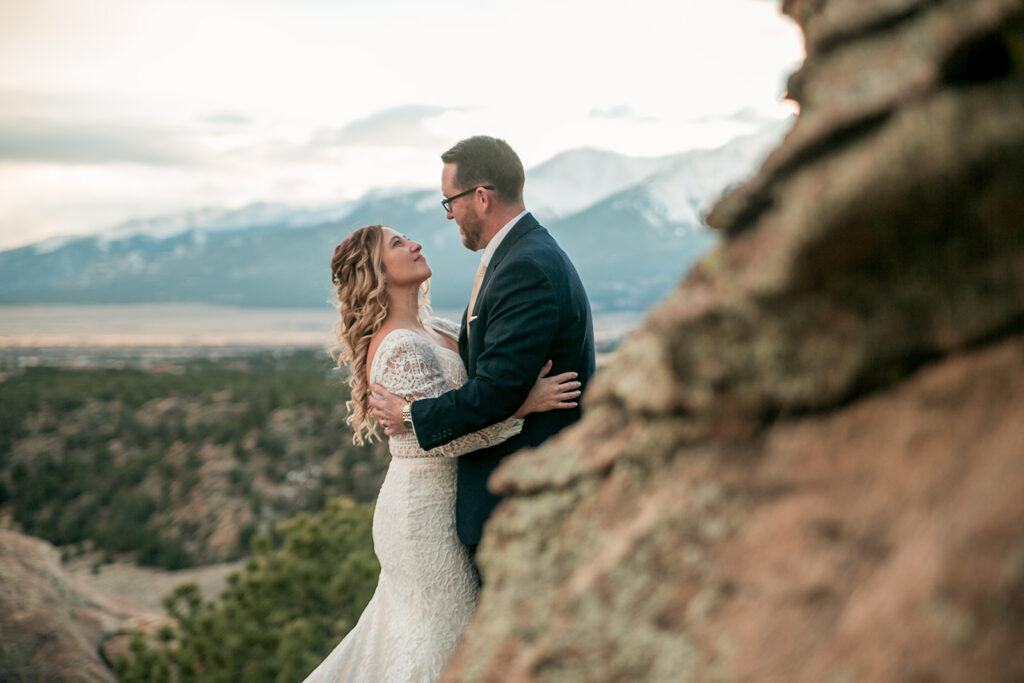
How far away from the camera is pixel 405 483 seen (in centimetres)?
390

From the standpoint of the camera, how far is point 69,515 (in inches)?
960

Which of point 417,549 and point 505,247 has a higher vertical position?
point 505,247

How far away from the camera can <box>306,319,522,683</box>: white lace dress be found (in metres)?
3.79

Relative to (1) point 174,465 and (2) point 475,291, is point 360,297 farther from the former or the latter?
(1) point 174,465

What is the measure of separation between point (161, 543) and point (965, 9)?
23.4 metres

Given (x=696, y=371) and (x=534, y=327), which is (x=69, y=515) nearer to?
(x=534, y=327)

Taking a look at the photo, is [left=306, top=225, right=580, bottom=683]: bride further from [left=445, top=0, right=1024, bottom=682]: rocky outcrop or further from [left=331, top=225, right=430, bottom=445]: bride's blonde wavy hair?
[left=445, top=0, right=1024, bottom=682]: rocky outcrop

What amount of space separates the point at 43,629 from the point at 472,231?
21.7 feet

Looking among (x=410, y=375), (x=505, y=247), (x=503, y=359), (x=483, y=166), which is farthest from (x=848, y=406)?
(x=483, y=166)

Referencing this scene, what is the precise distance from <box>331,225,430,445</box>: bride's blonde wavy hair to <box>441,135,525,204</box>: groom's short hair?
0.56m

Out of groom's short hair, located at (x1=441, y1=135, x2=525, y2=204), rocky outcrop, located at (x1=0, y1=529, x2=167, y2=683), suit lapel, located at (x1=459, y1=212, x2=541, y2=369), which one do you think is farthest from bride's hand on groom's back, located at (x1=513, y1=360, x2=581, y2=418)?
rocky outcrop, located at (x1=0, y1=529, x2=167, y2=683)

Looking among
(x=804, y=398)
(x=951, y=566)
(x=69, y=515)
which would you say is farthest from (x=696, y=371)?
(x=69, y=515)

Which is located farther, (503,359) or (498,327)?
(498,327)

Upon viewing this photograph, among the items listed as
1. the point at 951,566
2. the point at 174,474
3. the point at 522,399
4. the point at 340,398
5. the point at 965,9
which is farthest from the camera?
the point at 340,398
